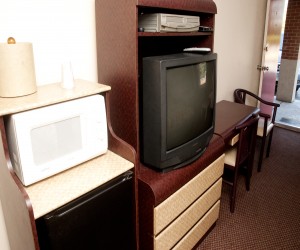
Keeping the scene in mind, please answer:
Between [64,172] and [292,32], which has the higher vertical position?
[292,32]

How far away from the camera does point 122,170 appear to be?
4.11 feet

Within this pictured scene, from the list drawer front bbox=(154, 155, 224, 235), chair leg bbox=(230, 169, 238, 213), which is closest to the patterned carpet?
chair leg bbox=(230, 169, 238, 213)

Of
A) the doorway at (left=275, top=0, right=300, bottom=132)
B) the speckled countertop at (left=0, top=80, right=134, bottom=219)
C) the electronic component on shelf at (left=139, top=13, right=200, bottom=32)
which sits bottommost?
the doorway at (left=275, top=0, right=300, bottom=132)

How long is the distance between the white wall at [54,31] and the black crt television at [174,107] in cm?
41

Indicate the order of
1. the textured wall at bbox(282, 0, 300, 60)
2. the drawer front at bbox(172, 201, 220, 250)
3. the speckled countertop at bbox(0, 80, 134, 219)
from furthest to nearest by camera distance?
the textured wall at bbox(282, 0, 300, 60) → the drawer front at bbox(172, 201, 220, 250) → the speckled countertop at bbox(0, 80, 134, 219)

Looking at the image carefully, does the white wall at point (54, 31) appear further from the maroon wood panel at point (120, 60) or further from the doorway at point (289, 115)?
the doorway at point (289, 115)

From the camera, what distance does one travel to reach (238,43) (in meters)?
3.03

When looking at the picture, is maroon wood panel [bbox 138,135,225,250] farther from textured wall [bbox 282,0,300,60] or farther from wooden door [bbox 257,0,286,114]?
textured wall [bbox 282,0,300,60]

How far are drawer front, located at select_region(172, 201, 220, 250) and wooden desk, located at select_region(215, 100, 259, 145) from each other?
1.76 ft

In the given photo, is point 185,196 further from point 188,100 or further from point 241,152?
point 241,152

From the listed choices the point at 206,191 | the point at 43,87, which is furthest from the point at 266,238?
the point at 43,87

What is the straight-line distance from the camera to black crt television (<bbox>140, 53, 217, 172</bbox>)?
131 cm

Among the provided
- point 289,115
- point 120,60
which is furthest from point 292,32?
point 120,60

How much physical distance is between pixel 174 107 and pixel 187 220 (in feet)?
2.41
